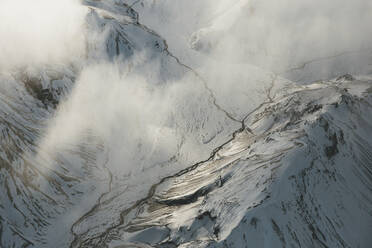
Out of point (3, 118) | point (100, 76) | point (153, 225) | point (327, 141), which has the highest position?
point (100, 76)

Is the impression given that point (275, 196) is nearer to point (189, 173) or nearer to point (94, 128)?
point (189, 173)

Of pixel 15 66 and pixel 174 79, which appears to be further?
pixel 174 79

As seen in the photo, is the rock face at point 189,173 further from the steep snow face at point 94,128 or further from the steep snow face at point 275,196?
the steep snow face at point 94,128

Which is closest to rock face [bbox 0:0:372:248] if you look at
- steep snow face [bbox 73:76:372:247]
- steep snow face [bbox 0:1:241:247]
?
steep snow face [bbox 73:76:372:247]

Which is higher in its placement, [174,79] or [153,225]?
[174,79]

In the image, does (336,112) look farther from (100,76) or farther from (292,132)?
(100,76)

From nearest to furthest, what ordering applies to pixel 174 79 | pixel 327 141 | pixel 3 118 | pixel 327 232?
pixel 327 232
pixel 327 141
pixel 3 118
pixel 174 79

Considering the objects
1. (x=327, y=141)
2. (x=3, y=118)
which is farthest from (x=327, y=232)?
(x=3, y=118)
